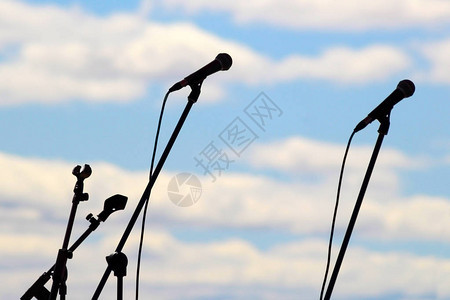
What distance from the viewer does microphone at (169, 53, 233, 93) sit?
777 cm

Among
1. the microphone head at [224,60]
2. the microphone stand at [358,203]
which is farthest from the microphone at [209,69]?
the microphone stand at [358,203]

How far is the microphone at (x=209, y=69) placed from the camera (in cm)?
777

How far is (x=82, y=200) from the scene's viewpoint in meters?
8.16

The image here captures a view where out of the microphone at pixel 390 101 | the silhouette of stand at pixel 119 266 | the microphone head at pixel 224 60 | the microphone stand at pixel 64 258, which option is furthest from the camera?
the microphone stand at pixel 64 258

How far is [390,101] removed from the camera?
770 centimetres

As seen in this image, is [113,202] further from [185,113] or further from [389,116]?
[389,116]

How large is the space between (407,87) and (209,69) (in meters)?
1.81

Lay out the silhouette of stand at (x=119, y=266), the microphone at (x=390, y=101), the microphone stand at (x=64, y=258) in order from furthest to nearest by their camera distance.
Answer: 1. the microphone stand at (x=64, y=258)
2. the microphone at (x=390, y=101)
3. the silhouette of stand at (x=119, y=266)

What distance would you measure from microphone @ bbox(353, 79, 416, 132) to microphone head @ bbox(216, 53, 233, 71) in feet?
4.25

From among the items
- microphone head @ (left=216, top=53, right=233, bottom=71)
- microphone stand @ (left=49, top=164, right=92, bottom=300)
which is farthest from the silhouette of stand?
microphone head @ (left=216, top=53, right=233, bottom=71)

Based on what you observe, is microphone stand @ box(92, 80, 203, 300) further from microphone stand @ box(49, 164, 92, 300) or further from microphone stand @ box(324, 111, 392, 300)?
microphone stand @ box(324, 111, 392, 300)

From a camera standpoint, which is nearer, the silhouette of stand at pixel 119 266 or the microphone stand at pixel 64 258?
the silhouette of stand at pixel 119 266

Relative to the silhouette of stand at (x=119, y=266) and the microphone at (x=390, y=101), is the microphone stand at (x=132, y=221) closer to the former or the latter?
the silhouette of stand at (x=119, y=266)

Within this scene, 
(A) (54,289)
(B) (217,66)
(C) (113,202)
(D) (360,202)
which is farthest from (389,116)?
(A) (54,289)
